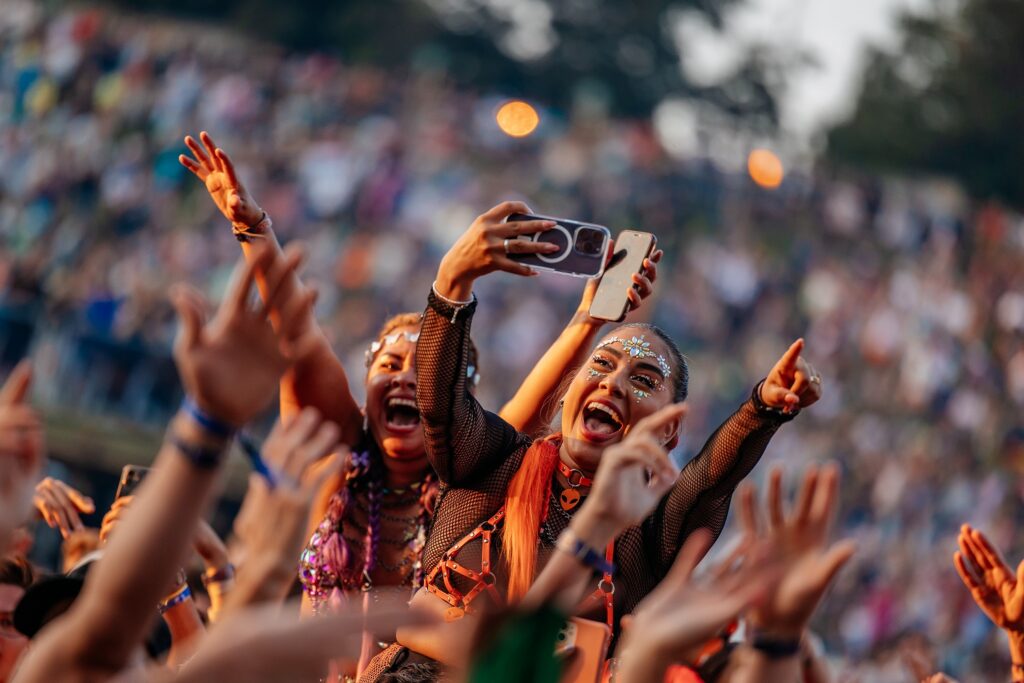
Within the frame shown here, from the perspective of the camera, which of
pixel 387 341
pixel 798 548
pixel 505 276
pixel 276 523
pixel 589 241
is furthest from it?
pixel 505 276

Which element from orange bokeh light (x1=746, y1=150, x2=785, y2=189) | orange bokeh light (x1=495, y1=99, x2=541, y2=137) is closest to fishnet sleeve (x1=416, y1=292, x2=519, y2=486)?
orange bokeh light (x1=495, y1=99, x2=541, y2=137)

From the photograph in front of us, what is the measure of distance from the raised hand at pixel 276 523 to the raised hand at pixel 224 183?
5.58 feet

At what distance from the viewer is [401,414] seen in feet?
14.5

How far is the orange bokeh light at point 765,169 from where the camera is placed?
57.2 feet

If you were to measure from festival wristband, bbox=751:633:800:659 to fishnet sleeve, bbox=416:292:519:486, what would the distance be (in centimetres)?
127

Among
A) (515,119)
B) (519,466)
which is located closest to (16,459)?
(519,466)

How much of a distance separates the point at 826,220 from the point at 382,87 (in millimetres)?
5396

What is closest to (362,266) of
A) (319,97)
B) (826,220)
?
(319,97)

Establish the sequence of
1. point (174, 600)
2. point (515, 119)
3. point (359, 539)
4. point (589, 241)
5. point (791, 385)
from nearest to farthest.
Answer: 1. point (791, 385)
2. point (589, 241)
3. point (174, 600)
4. point (359, 539)
5. point (515, 119)

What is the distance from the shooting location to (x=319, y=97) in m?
16.6

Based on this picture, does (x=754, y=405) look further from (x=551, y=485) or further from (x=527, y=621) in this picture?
(x=527, y=621)

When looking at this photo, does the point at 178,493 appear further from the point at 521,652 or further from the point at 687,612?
the point at 687,612

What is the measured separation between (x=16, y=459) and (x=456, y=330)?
4.15ft

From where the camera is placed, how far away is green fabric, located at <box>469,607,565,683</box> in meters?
2.31
